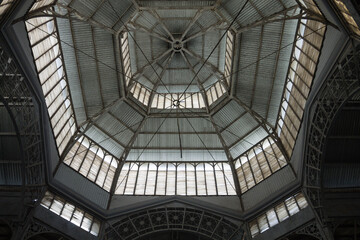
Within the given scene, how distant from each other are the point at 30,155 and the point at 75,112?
716 centimetres

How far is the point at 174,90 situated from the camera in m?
38.7

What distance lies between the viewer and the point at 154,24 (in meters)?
33.7

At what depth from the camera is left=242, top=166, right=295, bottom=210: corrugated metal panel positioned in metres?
30.7

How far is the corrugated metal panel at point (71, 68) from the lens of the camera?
27.9 metres

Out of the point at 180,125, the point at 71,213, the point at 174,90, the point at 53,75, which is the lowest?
the point at 71,213

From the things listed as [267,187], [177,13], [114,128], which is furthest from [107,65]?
[267,187]

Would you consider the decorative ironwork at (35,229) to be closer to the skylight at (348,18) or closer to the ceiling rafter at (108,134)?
the ceiling rafter at (108,134)

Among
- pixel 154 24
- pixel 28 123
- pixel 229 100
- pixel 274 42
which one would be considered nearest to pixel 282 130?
pixel 229 100

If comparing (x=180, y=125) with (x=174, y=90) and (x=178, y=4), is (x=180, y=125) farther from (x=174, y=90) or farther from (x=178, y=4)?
(x=178, y=4)

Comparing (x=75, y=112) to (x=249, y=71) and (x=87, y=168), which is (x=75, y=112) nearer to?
(x=87, y=168)

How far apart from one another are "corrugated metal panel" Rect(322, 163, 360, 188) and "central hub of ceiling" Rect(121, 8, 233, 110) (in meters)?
11.1

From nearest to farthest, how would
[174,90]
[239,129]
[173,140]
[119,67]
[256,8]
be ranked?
[256,8] → [119,67] → [239,129] → [173,140] → [174,90]

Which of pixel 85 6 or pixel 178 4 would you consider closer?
pixel 85 6

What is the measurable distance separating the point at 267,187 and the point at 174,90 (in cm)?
1370
